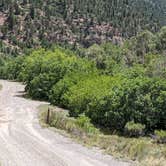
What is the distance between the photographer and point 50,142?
139 feet

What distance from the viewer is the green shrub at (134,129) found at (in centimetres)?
6069

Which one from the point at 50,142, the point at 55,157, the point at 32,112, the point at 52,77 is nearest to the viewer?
the point at 55,157

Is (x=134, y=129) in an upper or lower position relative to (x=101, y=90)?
lower

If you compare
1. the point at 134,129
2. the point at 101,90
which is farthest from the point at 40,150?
the point at 101,90

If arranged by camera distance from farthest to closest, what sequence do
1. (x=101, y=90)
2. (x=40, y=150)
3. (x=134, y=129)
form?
(x=101, y=90)
(x=134, y=129)
(x=40, y=150)

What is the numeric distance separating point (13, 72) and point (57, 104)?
9275 centimetres

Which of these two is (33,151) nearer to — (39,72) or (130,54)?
(39,72)

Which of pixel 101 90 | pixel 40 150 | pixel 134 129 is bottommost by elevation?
pixel 134 129

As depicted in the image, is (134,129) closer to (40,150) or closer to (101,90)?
(101,90)

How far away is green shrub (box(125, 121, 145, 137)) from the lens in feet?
199

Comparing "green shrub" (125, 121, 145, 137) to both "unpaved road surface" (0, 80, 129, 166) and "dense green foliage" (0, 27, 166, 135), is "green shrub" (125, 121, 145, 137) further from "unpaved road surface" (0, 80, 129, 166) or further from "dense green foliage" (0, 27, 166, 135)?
"unpaved road surface" (0, 80, 129, 166)

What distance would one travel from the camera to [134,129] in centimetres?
6062

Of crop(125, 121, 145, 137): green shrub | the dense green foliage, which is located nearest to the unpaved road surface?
crop(125, 121, 145, 137): green shrub

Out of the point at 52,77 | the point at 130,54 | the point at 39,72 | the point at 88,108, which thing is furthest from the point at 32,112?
the point at 130,54
